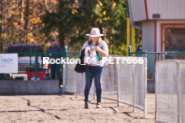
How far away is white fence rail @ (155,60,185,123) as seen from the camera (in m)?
9.02

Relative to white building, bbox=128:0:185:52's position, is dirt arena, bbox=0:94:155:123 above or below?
below

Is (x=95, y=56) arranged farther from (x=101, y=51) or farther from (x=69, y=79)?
(x=69, y=79)

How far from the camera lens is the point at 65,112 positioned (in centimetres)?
1265

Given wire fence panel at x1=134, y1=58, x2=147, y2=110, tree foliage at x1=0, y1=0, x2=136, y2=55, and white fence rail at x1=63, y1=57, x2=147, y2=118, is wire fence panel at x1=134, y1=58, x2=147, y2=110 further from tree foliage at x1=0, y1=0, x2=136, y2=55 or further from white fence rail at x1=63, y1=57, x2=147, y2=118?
tree foliage at x1=0, y1=0, x2=136, y2=55

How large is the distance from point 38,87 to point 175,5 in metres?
6.04

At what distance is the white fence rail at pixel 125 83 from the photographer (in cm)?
1177

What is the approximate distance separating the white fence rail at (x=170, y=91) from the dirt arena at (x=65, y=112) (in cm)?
160

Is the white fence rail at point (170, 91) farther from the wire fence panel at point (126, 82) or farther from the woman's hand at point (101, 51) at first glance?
the woman's hand at point (101, 51)

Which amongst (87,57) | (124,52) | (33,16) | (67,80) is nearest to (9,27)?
(33,16)

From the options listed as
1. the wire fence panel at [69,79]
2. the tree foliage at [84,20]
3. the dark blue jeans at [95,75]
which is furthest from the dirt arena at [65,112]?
the tree foliage at [84,20]

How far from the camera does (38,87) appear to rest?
19.1 meters

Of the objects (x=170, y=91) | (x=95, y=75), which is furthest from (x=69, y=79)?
(x=170, y=91)

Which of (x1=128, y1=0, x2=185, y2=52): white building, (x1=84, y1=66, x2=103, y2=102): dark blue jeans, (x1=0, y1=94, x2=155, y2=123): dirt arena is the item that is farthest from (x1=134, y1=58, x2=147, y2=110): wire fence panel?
(x1=128, y1=0, x2=185, y2=52): white building

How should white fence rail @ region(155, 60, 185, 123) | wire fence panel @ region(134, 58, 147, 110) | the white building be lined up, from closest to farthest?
white fence rail @ region(155, 60, 185, 123) → wire fence panel @ region(134, 58, 147, 110) → the white building
